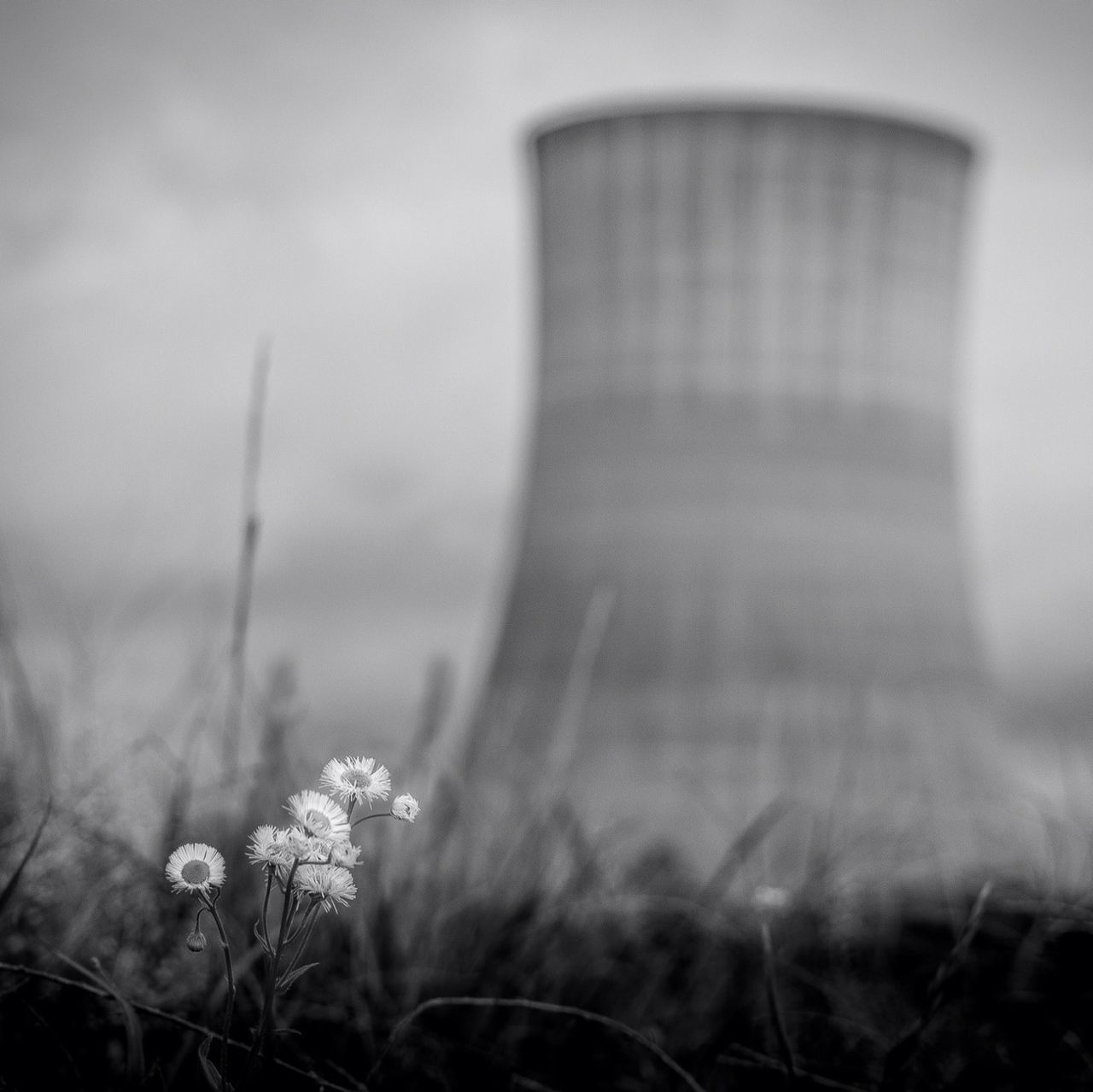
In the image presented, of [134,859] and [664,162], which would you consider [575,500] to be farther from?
[134,859]

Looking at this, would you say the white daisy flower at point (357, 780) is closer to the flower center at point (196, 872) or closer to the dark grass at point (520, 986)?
the flower center at point (196, 872)

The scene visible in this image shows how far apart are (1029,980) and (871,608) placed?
3.86 metres

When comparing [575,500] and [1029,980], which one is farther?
[575,500]

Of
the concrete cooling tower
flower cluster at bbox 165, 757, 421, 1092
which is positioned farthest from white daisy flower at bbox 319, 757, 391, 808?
the concrete cooling tower

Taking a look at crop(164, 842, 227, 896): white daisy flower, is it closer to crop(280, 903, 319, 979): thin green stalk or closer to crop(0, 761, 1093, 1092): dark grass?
crop(280, 903, 319, 979): thin green stalk

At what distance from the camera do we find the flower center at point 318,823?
0.45 meters

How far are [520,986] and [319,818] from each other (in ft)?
2.76

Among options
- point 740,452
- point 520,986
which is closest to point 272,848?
point 520,986

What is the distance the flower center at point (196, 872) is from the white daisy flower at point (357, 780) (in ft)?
0.14

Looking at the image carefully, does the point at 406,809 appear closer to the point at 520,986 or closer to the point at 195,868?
the point at 195,868

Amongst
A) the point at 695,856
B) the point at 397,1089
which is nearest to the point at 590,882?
the point at 397,1089

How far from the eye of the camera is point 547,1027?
1182 mm

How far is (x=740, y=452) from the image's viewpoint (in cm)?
554

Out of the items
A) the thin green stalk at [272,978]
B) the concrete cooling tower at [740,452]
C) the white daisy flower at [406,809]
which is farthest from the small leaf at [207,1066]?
the concrete cooling tower at [740,452]
